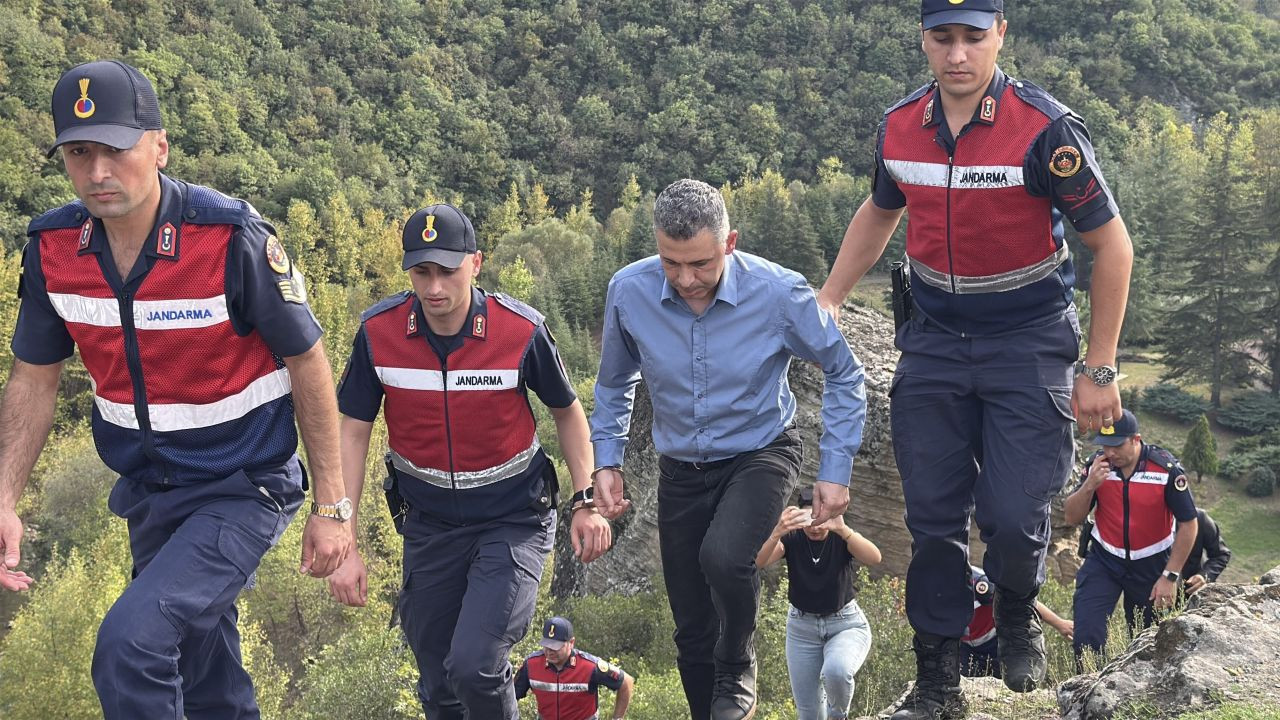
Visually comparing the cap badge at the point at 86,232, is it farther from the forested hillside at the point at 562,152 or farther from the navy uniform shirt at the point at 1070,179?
the forested hillside at the point at 562,152

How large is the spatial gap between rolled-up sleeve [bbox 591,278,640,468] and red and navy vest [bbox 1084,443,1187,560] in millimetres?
4858

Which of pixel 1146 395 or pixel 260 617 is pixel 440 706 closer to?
pixel 260 617

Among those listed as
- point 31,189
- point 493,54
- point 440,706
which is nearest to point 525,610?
point 440,706

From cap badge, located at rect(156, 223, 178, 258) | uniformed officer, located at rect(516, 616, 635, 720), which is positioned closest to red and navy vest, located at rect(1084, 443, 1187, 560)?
uniformed officer, located at rect(516, 616, 635, 720)

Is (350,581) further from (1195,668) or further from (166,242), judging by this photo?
(1195,668)

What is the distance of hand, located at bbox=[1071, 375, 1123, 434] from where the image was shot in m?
4.47

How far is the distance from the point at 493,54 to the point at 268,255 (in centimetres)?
13713

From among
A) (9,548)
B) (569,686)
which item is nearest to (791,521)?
(569,686)

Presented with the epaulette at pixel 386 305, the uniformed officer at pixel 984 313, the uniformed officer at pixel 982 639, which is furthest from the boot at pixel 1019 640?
the epaulette at pixel 386 305

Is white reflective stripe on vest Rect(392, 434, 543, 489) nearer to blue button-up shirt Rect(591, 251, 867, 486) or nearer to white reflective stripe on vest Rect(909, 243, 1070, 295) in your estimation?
blue button-up shirt Rect(591, 251, 867, 486)

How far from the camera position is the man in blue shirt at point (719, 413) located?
5.11 m

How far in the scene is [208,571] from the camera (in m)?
4.15

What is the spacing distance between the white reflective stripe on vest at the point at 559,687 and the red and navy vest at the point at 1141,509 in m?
4.40

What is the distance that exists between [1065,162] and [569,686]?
6.49 m
